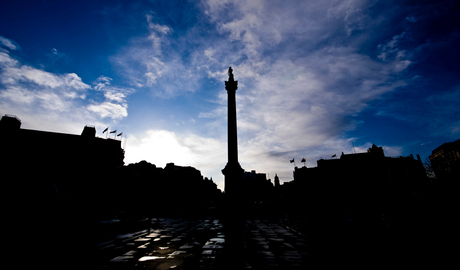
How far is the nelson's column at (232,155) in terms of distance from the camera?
734 inches

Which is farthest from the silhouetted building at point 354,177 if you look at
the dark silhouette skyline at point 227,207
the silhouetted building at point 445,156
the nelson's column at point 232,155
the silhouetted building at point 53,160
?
the silhouetted building at point 53,160

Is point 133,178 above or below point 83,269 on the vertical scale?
above

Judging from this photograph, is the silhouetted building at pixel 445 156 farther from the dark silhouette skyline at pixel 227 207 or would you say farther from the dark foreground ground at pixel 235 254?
the dark foreground ground at pixel 235 254

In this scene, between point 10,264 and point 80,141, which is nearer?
point 10,264

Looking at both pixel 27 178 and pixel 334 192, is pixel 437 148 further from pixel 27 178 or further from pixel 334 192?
pixel 27 178

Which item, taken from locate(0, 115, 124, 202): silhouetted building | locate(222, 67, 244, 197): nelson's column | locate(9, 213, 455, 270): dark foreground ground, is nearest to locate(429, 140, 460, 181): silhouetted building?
locate(9, 213, 455, 270): dark foreground ground

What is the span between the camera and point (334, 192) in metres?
42.2

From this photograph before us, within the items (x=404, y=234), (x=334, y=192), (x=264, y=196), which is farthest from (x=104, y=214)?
(x=264, y=196)

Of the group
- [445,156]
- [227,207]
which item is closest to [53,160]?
[227,207]

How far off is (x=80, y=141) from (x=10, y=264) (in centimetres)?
2935

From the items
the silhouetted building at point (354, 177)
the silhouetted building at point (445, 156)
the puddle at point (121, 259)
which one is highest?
the silhouetted building at point (445, 156)

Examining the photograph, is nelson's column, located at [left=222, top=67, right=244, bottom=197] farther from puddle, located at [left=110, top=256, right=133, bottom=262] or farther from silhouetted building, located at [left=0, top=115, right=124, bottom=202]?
silhouetted building, located at [left=0, top=115, right=124, bottom=202]

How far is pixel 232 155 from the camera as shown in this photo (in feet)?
66.7

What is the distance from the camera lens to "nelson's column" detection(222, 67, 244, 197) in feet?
61.2
